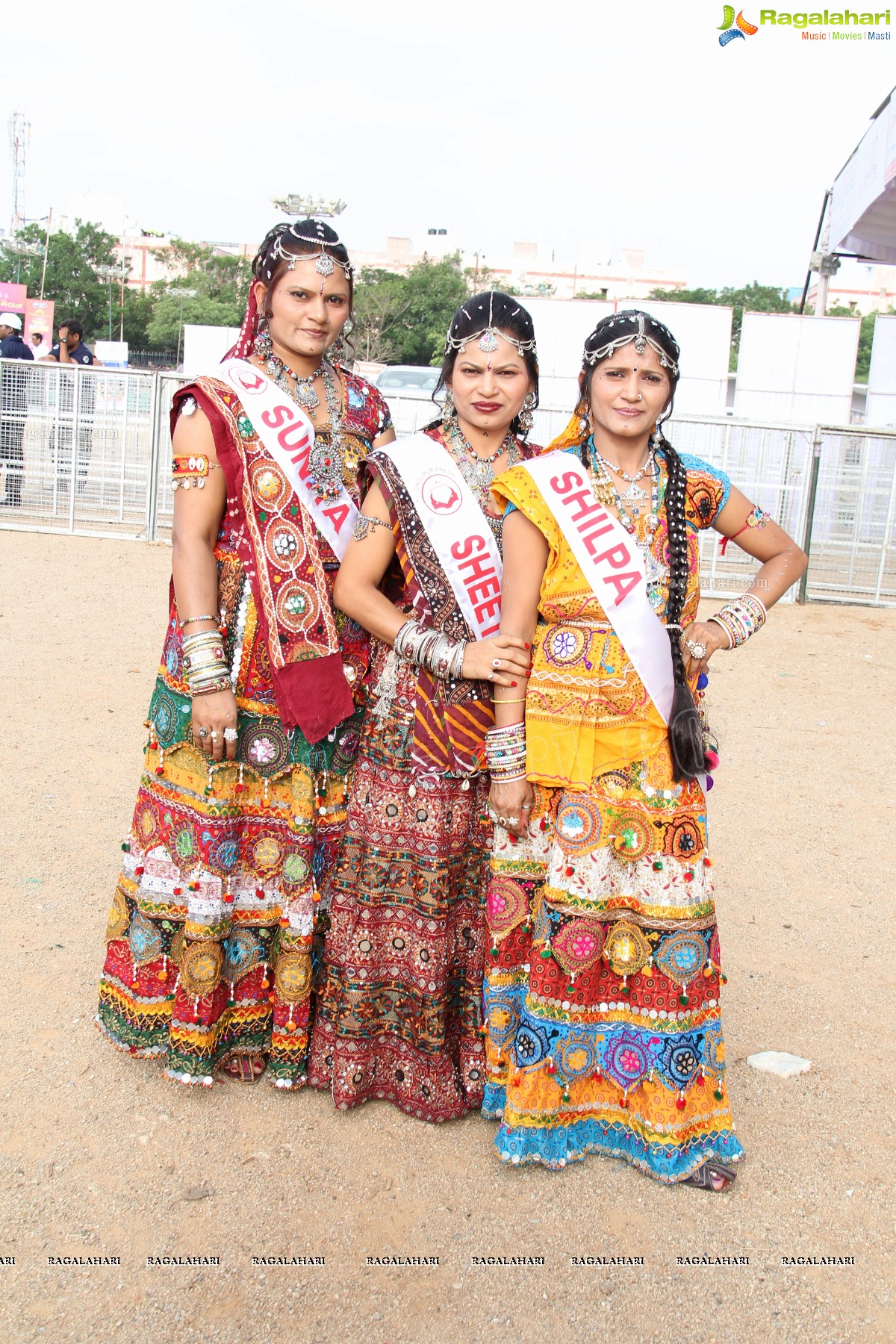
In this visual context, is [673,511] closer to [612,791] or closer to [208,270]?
[612,791]

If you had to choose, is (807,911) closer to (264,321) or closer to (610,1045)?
(610,1045)

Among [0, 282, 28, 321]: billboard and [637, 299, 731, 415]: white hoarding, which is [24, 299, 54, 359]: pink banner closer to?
[0, 282, 28, 321]: billboard

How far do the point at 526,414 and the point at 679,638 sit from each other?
2.20 feet

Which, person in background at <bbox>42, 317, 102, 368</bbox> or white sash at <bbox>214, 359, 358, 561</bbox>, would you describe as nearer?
white sash at <bbox>214, 359, 358, 561</bbox>

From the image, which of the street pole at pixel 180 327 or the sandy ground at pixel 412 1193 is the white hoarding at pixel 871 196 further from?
the street pole at pixel 180 327

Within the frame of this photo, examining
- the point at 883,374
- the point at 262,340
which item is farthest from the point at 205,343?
the point at 262,340

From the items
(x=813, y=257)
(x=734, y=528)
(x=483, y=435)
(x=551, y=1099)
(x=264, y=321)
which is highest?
(x=813, y=257)

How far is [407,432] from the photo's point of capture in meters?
9.14

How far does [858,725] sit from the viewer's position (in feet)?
20.8

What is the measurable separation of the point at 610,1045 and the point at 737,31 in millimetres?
9895

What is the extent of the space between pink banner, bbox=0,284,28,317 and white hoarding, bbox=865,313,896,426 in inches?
749

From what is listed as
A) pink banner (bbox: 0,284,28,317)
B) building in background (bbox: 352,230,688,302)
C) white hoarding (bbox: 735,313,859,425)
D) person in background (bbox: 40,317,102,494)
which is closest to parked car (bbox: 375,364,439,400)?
person in background (bbox: 40,317,102,494)

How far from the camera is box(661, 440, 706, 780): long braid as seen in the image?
2.37 metres

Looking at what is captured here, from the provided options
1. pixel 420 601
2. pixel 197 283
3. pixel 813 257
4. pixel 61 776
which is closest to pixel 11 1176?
pixel 420 601
